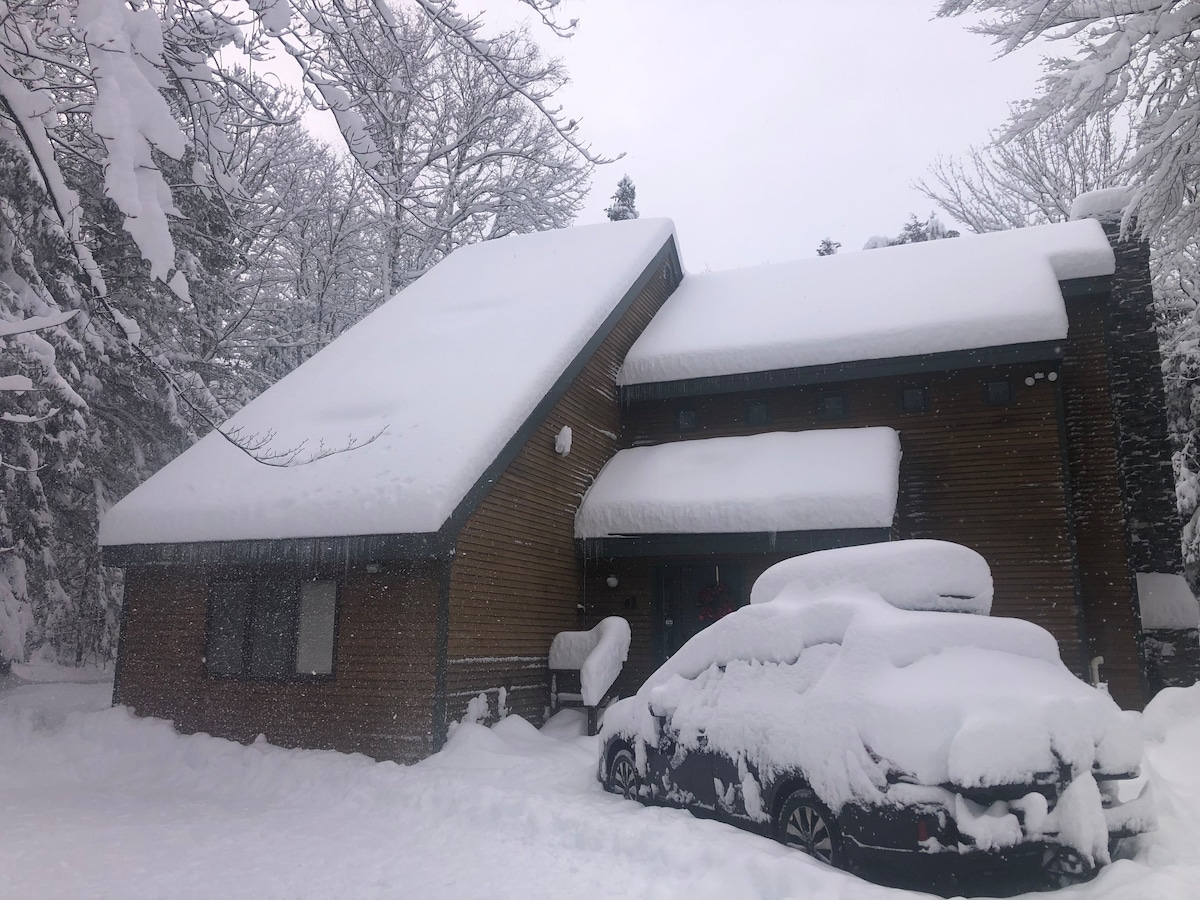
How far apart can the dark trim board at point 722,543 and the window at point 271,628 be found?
4.35m

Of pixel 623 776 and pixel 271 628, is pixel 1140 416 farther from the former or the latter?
pixel 271 628

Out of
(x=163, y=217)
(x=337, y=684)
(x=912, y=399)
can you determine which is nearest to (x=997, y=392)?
(x=912, y=399)

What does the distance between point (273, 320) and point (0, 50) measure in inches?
769

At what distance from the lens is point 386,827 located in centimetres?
792

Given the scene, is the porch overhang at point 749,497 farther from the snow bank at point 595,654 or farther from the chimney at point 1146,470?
the chimney at point 1146,470

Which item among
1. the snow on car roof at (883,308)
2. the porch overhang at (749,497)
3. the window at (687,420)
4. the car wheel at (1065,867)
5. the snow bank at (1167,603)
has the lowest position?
the car wheel at (1065,867)

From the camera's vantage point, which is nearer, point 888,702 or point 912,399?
point 888,702

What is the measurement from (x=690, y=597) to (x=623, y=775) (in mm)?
6629

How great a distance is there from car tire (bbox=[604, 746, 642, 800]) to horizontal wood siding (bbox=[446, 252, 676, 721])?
297 centimetres

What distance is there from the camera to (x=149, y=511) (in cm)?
1238

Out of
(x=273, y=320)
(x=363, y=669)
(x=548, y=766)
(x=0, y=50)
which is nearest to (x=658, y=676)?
(x=548, y=766)

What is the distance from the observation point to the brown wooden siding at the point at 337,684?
10750 mm

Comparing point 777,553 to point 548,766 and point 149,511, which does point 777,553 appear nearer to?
point 548,766

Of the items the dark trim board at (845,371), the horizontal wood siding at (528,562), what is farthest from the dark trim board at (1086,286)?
the horizontal wood siding at (528,562)
